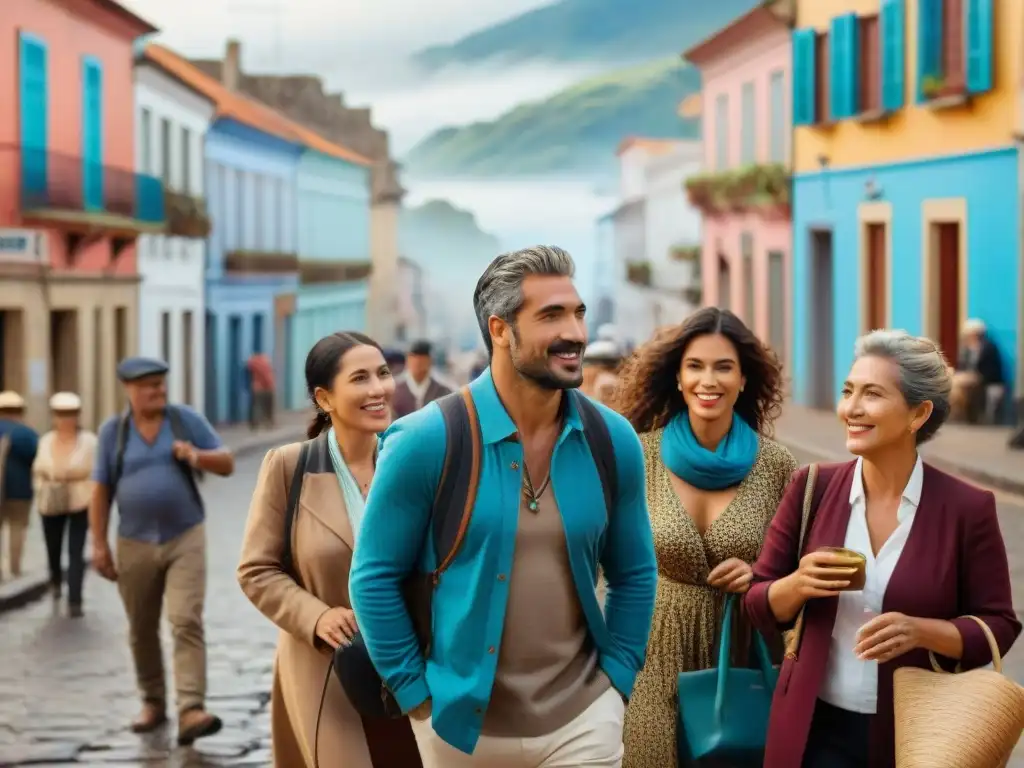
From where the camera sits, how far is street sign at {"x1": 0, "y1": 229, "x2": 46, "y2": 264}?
2956 centimetres

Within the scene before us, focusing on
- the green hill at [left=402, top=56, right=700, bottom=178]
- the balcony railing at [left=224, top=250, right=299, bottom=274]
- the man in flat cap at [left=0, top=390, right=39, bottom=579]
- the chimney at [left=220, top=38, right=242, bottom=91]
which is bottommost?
the man in flat cap at [left=0, top=390, right=39, bottom=579]

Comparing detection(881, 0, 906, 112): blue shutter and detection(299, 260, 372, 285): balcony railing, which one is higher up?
detection(881, 0, 906, 112): blue shutter

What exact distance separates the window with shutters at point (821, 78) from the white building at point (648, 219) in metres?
37.1

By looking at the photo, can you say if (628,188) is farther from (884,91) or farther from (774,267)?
(884,91)

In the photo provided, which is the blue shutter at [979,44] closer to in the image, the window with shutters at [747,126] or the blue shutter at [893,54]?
the blue shutter at [893,54]

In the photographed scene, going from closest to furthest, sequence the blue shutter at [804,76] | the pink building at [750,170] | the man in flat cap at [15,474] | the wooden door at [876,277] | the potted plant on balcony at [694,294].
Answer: the man in flat cap at [15,474]
the wooden door at [876,277]
the blue shutter at [804,76]
the pink building at [750,170]
the potted plant on balcony at [694,294]

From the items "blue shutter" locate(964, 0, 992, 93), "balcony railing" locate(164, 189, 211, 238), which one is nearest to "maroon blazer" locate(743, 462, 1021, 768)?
"blue shutter" locate(964, 0, 992, 93)

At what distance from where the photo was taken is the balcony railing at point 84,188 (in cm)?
3042

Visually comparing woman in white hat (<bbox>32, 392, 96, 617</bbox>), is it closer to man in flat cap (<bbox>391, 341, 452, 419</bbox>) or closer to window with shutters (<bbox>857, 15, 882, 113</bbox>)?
man in flat cap (<bbox>391, 341, 452, 419</bbox>)

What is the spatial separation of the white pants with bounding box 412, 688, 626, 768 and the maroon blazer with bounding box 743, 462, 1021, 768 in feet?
1.68

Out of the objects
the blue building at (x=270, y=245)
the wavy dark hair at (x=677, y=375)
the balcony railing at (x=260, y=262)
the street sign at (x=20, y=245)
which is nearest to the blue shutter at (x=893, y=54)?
the street sign at (x=20, y=245)

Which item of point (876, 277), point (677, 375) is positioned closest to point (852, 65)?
point (876, 277)

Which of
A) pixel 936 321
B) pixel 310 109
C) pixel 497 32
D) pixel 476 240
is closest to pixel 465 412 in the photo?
pixel 936 321

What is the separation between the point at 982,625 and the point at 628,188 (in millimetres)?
83594
